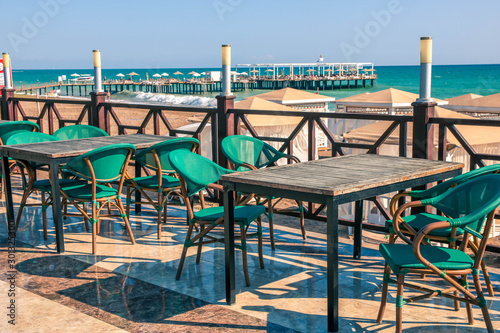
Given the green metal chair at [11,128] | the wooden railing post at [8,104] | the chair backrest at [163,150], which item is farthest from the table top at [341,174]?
the wooden railing post at [8,104]

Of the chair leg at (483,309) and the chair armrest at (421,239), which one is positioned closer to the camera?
the chair armrest at (421,239)

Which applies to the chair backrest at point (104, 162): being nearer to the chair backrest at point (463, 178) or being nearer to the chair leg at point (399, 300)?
the chair backrest at point (463, 178)

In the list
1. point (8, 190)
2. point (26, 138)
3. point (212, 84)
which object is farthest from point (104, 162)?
point (212, 84)

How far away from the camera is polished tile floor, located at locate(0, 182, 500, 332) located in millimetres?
3328

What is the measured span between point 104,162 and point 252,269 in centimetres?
148

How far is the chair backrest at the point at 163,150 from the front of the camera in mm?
5078

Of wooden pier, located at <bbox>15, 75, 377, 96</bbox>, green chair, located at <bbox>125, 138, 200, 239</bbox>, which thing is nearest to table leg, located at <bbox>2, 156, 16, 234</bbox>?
green chair, located at <bbox>125, 138, 200, 239</bbox>

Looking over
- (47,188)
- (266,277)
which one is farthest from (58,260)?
(266,277)

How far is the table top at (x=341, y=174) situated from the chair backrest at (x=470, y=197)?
0.93 feet

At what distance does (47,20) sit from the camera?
712 centimetres

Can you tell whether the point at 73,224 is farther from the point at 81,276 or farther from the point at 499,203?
the point at 499,203

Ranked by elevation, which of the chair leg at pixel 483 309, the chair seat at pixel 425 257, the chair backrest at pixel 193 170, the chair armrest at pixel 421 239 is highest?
the chair backrest at pixel 193 170

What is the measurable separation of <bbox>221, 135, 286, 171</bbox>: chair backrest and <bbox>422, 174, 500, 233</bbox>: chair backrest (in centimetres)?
195

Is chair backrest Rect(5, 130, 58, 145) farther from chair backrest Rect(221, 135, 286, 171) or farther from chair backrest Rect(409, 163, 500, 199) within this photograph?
chair backrest Rect(409, 163, 500, 199)
